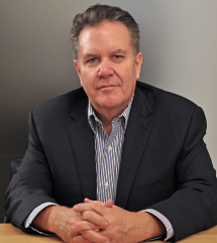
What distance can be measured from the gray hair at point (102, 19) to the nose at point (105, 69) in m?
0.20

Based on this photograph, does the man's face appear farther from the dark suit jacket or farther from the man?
the dark suit jacket

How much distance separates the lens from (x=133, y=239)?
1241mm

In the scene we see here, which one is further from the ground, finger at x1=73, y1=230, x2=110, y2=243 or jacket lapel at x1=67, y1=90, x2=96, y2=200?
jacket lapel at x1=67, y1=90, x2=96, y2=200

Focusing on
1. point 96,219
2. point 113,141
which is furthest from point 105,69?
point 96,219

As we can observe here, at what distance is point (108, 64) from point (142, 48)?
0.56 meters

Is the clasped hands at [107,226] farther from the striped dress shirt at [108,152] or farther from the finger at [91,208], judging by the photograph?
the striped dress shirt at [108,152]

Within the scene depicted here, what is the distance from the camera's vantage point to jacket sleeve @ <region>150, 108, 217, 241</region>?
4.37 feet

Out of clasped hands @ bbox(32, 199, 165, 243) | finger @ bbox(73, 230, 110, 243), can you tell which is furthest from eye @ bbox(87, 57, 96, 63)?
finger @ bbox(73, 230, 110, 243)

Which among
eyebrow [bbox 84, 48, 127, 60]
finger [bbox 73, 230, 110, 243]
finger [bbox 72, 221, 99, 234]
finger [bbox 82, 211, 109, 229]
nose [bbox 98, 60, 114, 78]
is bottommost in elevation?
finger [bbox 73, 230, 110, 243]

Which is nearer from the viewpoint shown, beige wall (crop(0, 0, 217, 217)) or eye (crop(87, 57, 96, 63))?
eye (crop(87, 57, 96, 63))

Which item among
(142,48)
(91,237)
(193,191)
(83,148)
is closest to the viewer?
(91,237)

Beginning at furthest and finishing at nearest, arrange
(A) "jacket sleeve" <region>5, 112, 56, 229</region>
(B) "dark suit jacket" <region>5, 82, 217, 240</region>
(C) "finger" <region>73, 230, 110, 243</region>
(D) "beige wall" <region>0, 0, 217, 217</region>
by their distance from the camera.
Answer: (D) "beige wall" <region>0, 0, 217, 217</region>, (B) "dark suit jacket" <region>5, 82, 217, 240</region>, (A) "jacket sleeve" <region>5, 112, 56, 229</region>, (C) "finger" <region>73, 230, 110, 243</region>

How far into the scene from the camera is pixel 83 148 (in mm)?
1738

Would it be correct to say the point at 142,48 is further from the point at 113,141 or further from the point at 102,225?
the point at 102,225
